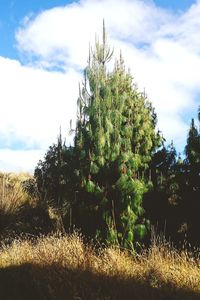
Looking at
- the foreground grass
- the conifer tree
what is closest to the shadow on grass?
the foreground grass

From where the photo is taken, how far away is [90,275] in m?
10.2

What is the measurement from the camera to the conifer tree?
14312 mm

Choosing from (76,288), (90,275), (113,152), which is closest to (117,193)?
(113,152)

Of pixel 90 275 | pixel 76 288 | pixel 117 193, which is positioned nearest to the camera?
pixel 76 288

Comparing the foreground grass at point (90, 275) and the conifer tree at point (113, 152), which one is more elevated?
the conifer tree at point (113, 152)

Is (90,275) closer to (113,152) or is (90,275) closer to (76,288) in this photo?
(76,288)

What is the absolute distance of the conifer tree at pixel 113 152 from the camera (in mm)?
14312

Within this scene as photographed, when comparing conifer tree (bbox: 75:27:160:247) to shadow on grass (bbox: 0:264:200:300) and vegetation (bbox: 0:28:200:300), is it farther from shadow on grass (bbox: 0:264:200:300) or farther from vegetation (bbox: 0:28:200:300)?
shadow on grass (bbox: 0:264:200:300)

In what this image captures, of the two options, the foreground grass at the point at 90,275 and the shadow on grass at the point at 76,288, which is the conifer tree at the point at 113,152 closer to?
the foreground grass at the point at 90,275

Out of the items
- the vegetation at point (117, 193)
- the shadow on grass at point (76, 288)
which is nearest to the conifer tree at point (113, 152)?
the vegetation at point (117, 193)

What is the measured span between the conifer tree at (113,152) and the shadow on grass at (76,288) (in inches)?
145

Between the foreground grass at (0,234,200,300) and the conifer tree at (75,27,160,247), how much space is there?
1.30m

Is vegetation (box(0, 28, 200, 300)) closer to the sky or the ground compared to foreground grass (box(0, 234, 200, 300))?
closer to the sky

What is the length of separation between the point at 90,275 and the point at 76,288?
0.96 m
